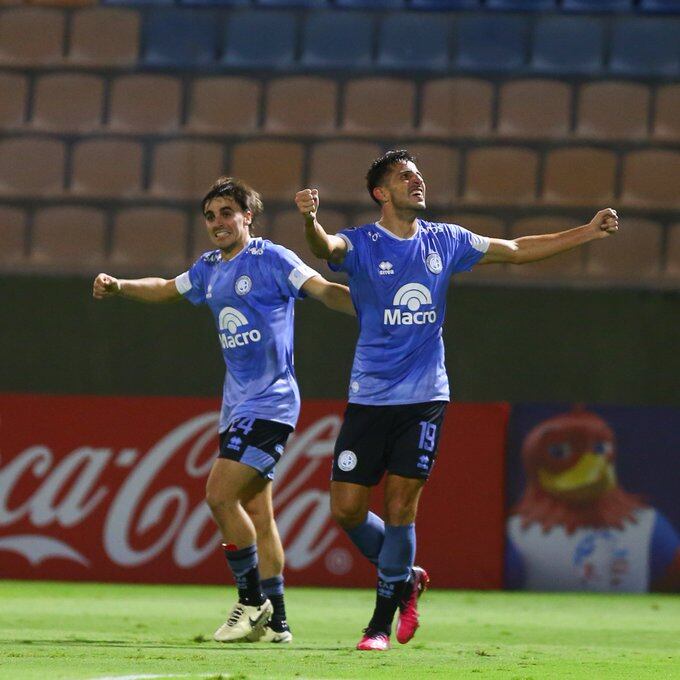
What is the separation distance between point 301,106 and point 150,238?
1.74 metres

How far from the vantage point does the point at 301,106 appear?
39.6 ft

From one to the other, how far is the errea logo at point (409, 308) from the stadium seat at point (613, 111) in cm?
653

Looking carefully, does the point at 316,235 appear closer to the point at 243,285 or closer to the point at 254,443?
the point at 243,285

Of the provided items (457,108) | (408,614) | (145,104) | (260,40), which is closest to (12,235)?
(145,104)

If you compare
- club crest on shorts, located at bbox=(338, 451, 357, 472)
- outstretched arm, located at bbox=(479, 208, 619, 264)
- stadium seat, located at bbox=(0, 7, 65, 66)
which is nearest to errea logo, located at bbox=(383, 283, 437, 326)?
outstretched arm, located at bbox=(479, 208, 619, 264)

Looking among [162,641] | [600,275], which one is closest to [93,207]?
[600,275]

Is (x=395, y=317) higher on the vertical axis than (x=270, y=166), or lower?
lower

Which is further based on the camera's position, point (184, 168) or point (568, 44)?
point (568, 44)

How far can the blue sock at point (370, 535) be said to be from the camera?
5.89 meters

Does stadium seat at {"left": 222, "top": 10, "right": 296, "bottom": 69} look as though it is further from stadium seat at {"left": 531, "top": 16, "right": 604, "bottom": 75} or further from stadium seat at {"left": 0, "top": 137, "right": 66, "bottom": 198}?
stadium seat at {"left": 531, "top": 16, "right": 604, "bottom": 75}

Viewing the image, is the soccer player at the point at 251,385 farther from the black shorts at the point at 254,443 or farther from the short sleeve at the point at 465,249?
the short sleeve at the point at 465,249

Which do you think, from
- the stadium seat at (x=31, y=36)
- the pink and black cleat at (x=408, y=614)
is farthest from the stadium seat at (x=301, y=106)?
the pink and black cleat at (x=408, y=614)

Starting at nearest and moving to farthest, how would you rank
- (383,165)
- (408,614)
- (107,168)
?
(408,614) → (383,165) → (107,168)

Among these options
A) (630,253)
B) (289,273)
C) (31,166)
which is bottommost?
(289,273)
